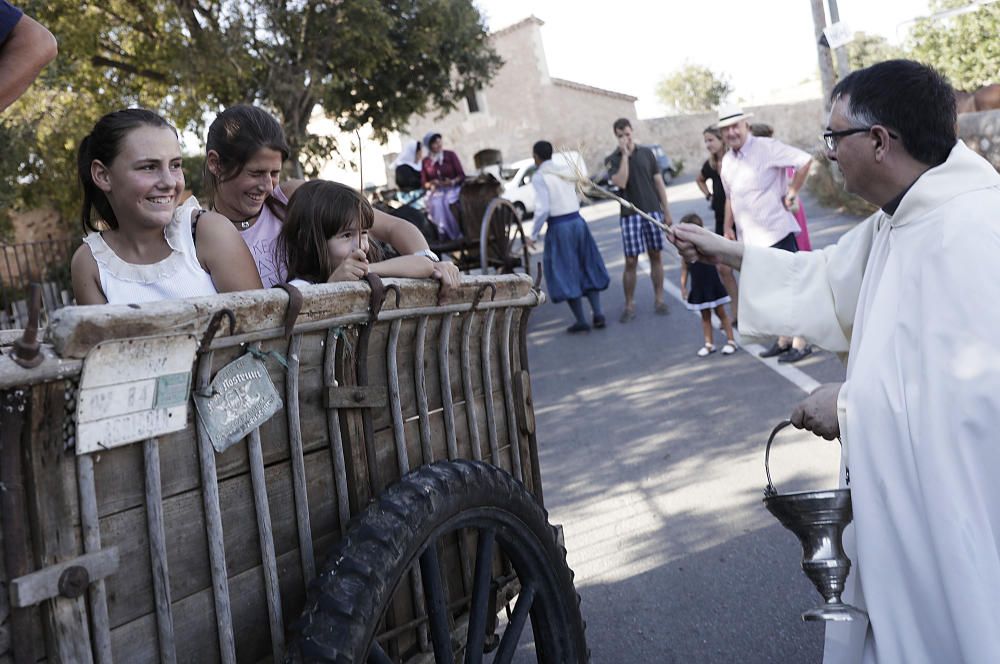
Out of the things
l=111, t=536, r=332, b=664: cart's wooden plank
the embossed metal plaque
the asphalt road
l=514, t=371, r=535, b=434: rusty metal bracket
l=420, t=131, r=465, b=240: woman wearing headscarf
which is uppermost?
l=420, t=131, r=465, b=240: woman wearing headscarf

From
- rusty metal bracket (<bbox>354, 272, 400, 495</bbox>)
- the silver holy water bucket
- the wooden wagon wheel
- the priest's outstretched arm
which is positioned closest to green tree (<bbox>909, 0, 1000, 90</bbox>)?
the wooden wagon wheel

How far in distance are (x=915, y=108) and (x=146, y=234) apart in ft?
6.97

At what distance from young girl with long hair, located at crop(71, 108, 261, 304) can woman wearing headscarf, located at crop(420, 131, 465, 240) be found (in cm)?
849

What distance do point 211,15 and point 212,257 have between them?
11914 mm

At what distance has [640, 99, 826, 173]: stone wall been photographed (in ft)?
157

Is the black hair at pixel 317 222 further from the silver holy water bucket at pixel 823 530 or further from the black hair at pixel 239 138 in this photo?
the silver holy water bucket at pixel 823 530

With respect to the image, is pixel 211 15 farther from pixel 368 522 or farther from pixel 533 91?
pixel 533 91

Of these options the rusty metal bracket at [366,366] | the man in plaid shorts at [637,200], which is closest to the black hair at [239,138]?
the rusty metal bracket at [366,366]

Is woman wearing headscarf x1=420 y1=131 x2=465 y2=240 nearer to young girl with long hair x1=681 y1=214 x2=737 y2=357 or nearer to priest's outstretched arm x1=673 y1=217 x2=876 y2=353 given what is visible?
young girl with long hair x1=681 y1=214 x2=737 y2=357

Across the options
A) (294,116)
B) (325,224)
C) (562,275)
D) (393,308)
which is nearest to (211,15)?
(294,116)

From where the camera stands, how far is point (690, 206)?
74.9 feet

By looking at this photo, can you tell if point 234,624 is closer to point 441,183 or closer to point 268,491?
point 268,491

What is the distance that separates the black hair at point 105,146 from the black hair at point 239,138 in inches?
21.5

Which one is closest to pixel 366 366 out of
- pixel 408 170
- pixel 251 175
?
pixel 251 175
